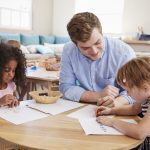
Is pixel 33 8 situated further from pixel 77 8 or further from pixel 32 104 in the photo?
pixel 32 104

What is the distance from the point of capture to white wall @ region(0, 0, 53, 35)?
7.44 metres

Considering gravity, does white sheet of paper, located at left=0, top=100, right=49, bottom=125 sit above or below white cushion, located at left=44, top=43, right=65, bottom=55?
above

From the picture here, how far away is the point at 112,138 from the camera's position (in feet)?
2.96

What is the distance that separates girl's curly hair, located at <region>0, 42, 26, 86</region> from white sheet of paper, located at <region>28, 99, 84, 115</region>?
463 mm

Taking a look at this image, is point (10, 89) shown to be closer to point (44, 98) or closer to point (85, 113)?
point (44, 98)

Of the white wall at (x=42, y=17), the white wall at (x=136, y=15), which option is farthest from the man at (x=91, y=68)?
the white wall at (x=42, y=17)

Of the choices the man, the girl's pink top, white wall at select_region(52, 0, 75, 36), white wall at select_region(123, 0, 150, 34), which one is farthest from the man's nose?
white wall at select_region(52, 0, 75, 36)

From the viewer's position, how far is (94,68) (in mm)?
1499

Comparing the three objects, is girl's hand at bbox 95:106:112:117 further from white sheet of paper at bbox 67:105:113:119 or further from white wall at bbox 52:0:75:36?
white wall at bbox 52:0:75:36

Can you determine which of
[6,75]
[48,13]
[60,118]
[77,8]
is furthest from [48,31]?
[60,118]

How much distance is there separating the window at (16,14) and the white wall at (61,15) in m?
0.96

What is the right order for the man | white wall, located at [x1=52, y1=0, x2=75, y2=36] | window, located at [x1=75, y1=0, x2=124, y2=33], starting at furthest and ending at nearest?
white wall, located at [x1=52, y1=0, x2=75, y2=36], window, located at [x1=75, y1=0, x2=124, y2=33], the man

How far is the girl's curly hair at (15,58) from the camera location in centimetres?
162

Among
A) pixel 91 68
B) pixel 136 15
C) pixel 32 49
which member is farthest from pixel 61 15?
pixel 91 68
